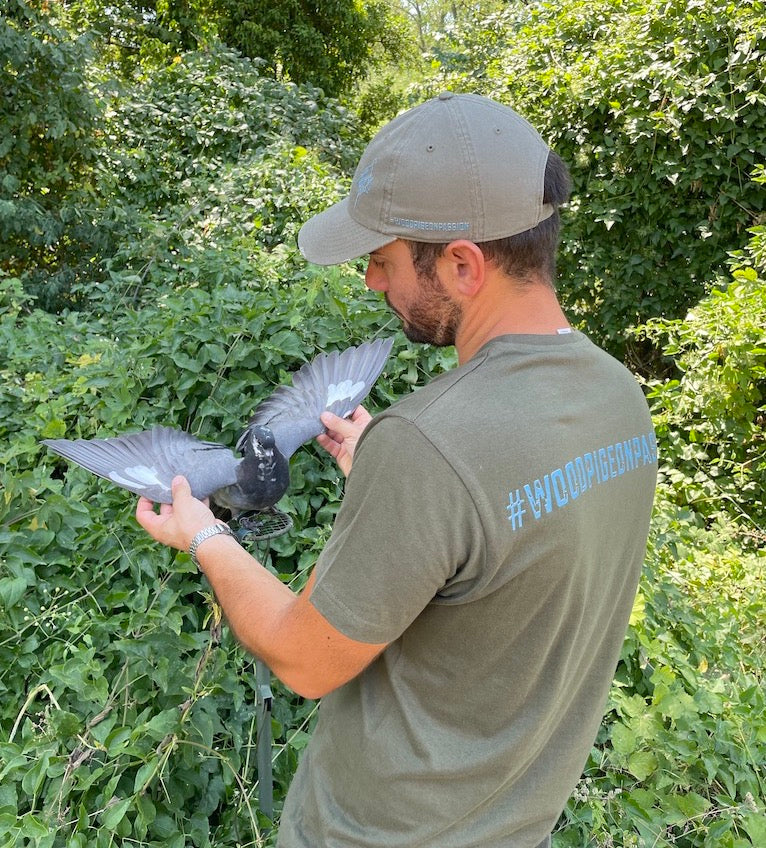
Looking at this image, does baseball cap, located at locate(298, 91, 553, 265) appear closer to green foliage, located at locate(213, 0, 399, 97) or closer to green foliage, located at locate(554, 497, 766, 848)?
green foliage, located at locate(554, 497, 766, 848)

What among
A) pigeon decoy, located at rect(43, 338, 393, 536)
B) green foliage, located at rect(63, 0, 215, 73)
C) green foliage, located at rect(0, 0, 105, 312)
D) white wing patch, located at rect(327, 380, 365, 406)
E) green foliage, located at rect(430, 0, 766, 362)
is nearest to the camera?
pigeon decoy, located at rect(43, 338, 393, 536)

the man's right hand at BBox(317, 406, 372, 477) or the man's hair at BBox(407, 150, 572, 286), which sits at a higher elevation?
the man's hair at BBox(407, 150, 572, 286)

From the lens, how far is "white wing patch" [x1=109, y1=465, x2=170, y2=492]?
5.04 ft

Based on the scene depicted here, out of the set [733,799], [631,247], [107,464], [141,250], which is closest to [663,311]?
[631,247]

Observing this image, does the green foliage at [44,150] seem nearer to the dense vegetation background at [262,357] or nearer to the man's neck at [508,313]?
the dense vegetation background at [262,357]

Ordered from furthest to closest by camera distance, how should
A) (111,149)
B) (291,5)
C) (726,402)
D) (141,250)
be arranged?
(291,5) → (111,149) → (141,250) → (726,402)

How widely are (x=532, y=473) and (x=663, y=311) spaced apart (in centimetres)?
566

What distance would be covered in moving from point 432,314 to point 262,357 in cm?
175

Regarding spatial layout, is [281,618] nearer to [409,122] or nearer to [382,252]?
[382,252]

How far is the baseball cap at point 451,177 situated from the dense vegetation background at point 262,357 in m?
1.09

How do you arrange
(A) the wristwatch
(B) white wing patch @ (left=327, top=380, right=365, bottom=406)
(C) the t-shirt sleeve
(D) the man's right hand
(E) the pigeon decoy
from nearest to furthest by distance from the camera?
(C) the t-shirt sleeve
(A) the wristwatch
(E) the pigeon decoy
(D) the man's right hand
(B) white wing patch @ (left=327, top=380, right=365, bottom=406)

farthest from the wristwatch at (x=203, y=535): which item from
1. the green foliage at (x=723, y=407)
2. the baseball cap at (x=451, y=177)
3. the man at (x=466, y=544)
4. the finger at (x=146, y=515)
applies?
the green foliage at (x=723, y=407)

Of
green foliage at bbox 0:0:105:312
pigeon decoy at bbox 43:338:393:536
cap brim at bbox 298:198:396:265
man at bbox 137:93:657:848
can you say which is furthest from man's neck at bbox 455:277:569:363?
green foliage at bbox 0:0:105:312

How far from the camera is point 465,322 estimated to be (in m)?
1.17
